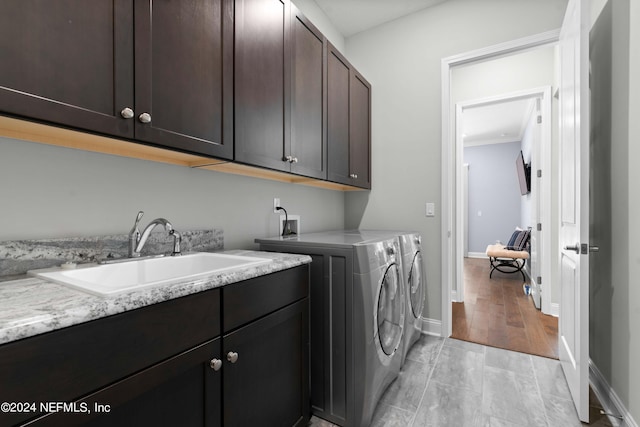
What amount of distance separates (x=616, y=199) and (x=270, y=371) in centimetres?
193

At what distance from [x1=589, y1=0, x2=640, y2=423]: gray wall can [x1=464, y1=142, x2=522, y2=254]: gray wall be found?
5.42 m

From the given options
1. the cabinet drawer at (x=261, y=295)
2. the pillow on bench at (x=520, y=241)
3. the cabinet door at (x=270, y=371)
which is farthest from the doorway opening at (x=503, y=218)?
the cabinet drawer at (x=261, y=295)

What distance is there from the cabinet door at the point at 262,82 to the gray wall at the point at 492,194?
6.64 m

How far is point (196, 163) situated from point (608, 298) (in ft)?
7.66

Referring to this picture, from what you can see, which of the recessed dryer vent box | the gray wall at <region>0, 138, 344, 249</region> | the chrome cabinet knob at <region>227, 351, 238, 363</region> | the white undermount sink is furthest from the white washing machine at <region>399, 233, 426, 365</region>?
the chrome cabinet knob at <region>227, 351, 238, 363</region>

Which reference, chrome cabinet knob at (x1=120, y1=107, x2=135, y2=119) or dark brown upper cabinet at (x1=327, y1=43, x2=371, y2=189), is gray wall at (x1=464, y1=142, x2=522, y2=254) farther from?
chrome cabinet knob at (x1=120, y1=107, x2=135, y2=119)

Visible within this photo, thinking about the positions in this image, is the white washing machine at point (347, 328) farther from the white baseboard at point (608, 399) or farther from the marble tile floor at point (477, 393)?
the white baseboard at point (608, 399)

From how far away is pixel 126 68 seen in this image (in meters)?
0.96

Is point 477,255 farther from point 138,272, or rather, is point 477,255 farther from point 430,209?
point 138,272

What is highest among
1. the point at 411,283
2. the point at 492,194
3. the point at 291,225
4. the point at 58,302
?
the point at 492,194

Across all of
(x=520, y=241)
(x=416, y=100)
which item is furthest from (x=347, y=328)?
(x=520, y=241)

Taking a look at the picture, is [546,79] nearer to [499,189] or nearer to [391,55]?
[391,55]

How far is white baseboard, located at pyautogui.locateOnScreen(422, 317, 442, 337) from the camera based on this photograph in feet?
8.51

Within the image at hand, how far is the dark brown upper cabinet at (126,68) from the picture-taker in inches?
30.4
